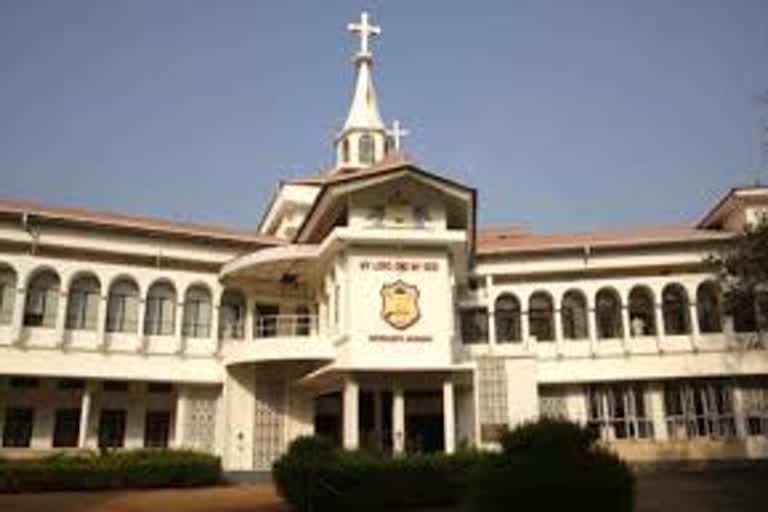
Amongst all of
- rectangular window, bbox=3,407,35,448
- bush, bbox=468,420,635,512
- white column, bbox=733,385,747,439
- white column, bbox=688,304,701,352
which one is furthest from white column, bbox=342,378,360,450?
white column, bbox=733,385,747,439

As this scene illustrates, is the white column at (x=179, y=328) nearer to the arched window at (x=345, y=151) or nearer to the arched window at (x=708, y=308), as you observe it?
the arched window at (x=345, y=151)

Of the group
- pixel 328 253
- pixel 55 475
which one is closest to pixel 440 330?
pixel 328 253

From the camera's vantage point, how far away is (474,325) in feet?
106

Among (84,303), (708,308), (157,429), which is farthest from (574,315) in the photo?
(84,303)

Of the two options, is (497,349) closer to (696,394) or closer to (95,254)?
(696,394)

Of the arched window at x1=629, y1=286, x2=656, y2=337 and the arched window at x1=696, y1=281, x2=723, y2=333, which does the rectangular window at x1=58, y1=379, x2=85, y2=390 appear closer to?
the arched window at x1=629, y1=286, x2=656, y2=337

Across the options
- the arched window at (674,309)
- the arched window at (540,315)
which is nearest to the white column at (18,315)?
the arched window at (540,315)

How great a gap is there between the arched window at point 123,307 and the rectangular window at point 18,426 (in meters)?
4.00

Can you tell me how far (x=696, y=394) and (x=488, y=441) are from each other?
9.48m

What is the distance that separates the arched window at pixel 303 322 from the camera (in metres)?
30.6

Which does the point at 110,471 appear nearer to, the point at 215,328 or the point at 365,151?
the point at 215,328

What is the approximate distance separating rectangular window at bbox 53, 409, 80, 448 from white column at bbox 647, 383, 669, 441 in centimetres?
2237

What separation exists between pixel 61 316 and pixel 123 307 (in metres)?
2.36

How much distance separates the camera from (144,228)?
2820cm
